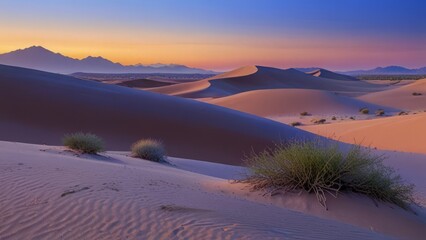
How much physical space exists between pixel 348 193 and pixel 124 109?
19.6 meters

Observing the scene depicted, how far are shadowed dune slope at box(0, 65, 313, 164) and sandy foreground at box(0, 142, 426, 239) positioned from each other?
40.9 ft

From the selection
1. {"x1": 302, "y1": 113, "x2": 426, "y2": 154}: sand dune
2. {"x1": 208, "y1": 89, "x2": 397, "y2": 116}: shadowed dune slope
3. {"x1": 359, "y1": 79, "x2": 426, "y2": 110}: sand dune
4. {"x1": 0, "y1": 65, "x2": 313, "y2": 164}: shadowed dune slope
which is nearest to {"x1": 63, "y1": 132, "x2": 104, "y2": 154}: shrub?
{"x1": 0, "y1": 65, "x2": 313, "y2": 164}: shadowed dune slope

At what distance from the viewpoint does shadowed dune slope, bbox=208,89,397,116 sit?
59875 millimetres

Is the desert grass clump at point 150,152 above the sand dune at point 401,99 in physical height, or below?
above

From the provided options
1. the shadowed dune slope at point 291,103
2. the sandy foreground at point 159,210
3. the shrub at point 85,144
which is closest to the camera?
the sandy foreground at point 159,210

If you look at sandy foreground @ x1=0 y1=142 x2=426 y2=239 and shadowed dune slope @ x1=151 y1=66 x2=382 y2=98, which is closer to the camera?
sandy foreground @ x1=0 y1=142 x2=426 y2=239

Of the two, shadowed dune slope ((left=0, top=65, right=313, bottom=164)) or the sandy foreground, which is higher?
the sandy foreground

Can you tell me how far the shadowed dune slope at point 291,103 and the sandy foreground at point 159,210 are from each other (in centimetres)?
5000

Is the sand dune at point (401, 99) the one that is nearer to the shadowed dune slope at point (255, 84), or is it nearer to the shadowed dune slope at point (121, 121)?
the shadowed dune slope at point (255, 84)

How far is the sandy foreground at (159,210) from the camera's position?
5.95 m

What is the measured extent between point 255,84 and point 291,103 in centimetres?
5039

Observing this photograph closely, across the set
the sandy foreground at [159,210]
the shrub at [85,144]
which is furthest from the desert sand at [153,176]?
the shrub at [85,144]

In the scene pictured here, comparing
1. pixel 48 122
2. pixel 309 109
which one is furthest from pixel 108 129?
pixel 309 109

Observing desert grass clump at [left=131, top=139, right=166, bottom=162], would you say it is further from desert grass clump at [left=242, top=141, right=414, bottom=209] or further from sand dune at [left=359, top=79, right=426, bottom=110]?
sand dune at [left=359, top=79, right=426, bottom=110]
